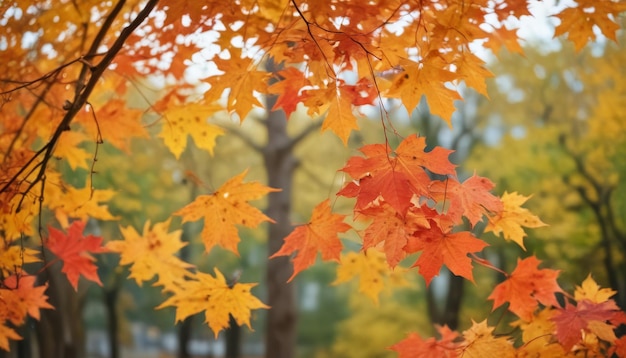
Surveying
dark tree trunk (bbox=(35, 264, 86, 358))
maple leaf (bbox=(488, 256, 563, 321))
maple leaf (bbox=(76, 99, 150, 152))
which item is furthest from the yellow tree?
maple leaf (bbox=(76, 99, 150, 152))

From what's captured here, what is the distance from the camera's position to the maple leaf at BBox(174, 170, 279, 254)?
2490 mm

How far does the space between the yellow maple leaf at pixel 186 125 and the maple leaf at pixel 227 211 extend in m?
0.57

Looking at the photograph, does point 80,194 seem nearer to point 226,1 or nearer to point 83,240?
point 83,240

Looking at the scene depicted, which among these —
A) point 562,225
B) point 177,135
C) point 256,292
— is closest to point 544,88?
point 562,225

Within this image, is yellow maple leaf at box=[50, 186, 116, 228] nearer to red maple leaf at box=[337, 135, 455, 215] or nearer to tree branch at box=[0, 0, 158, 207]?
A: tree branch at box=[0, 0, 158, 207]

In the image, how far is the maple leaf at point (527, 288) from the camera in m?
2.60

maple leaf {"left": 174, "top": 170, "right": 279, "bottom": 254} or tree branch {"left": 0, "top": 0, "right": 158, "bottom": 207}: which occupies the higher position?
tree branch {"left": 0, "top": 0, "right": 158, "bottom": 207}

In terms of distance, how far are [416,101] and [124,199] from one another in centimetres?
1076

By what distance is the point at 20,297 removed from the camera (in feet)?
8.89

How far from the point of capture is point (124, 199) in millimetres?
12086

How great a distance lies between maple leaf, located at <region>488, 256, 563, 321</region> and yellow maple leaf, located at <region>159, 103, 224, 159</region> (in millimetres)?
1519

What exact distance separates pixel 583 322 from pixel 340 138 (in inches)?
49.2

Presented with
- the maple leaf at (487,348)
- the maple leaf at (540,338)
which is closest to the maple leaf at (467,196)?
the maple leaf at (487,348)

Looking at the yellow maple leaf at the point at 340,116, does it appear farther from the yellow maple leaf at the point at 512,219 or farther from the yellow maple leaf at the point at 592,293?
the yellow maple leaf at the point at 592,293
